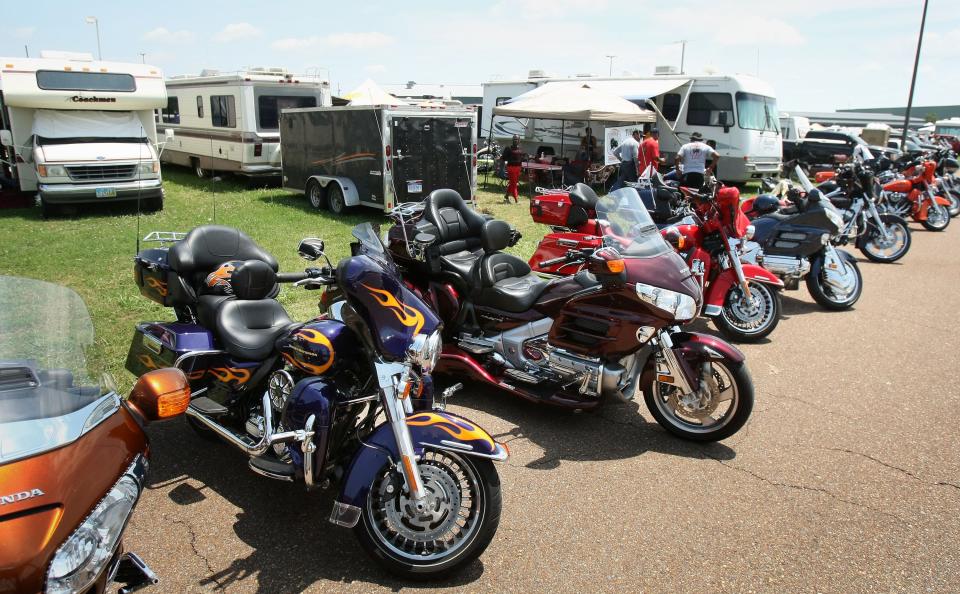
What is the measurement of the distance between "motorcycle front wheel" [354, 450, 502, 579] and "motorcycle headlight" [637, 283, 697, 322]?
172 cm

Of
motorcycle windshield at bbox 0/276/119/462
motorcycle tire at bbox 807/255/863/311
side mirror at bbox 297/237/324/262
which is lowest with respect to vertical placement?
motorcycle tire at bbox 807/255/863/311

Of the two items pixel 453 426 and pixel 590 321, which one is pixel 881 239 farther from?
pixel 453 426

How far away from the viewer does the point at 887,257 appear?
10.0 m

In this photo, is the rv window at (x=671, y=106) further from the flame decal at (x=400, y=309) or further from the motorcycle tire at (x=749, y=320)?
the flame decal at (x=400, y=309)

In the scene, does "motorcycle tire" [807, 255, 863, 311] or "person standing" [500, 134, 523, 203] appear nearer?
"motorcycle tire" [807, 255, 863, 311]

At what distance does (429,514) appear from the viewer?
2.75m

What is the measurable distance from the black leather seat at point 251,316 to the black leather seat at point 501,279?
1.55m

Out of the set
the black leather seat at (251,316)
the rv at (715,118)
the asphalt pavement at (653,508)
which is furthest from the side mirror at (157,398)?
the rv at (715,118)

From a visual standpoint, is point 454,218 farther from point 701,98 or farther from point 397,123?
point 701,98

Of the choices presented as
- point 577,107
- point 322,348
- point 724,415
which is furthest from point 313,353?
point 577,107

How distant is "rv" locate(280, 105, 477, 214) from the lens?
11.4 metres

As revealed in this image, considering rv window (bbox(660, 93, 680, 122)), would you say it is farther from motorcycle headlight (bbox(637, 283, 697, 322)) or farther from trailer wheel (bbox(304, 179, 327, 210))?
motorcycle headlight (bbox(637, 283, 697, 322))

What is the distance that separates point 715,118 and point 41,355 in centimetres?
1842

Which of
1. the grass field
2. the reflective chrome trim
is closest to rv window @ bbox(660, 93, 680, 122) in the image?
the grass field
